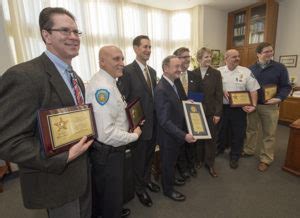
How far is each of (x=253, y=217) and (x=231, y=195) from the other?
1.09 feet

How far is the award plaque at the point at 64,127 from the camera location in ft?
2.69

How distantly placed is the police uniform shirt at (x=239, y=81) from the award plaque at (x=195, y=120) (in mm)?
673

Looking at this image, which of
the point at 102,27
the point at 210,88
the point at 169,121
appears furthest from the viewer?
the point at 102,27

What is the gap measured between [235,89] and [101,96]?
6.34 ft

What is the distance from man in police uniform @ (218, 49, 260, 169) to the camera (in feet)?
8.03

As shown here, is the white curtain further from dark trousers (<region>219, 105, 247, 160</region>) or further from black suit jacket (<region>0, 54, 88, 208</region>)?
black suit jacket (<region>0, 54, 88, 208</region>)

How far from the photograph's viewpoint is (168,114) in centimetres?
182

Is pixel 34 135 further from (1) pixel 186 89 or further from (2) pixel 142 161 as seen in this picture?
(1) pixel 186 89

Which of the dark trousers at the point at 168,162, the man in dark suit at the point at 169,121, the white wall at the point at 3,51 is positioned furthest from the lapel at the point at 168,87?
the white wall at the point at 3,51

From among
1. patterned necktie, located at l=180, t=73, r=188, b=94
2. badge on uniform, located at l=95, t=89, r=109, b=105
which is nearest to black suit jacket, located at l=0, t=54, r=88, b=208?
badge on uniform, located at l=95, t=89, r=109, b=105

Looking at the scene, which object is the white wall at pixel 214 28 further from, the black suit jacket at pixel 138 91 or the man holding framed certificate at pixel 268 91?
the black suit jacket at pixel 138 91

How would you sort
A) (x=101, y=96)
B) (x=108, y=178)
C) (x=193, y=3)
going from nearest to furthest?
(x=101, y=96)
(x=108, y=178)
(x=193, y=3)

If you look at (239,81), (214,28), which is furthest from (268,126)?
(214,28)

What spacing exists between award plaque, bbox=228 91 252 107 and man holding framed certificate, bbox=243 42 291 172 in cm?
22
